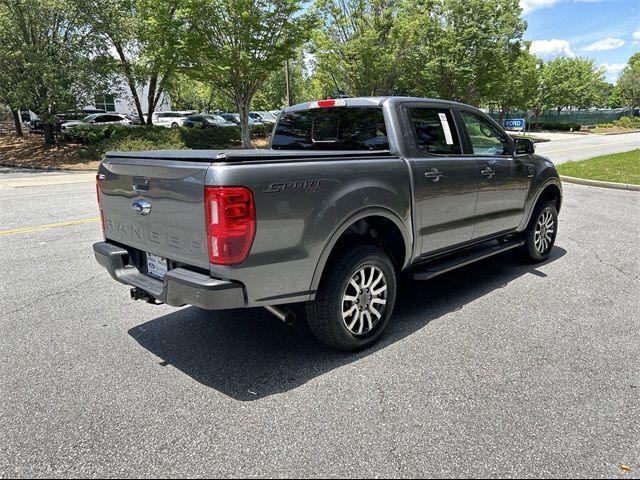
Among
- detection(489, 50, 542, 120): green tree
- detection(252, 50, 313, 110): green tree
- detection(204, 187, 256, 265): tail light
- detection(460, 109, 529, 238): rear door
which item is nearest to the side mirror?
detection(460, 109, 529, 238): rear door

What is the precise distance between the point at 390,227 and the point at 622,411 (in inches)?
75.8

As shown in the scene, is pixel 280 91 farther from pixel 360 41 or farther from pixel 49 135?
pixel 49 135

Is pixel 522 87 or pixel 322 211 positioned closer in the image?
pixel 322 211

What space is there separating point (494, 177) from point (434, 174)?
3.48 feet

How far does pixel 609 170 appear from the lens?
551 inches

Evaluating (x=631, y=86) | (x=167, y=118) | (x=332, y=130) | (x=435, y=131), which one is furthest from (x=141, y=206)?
(x=631, y=86)

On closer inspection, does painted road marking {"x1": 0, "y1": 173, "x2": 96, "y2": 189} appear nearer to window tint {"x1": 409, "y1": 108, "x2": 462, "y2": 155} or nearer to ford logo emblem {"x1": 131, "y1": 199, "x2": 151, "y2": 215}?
ford logo emblem {"x1": 131, "y1": 199, "x2": 151, "y2": 215}

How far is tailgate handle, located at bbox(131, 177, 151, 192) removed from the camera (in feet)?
10.3

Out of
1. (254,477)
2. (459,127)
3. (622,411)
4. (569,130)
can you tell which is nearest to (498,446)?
(622,411)

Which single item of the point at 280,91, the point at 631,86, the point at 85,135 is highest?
the point at 631,86

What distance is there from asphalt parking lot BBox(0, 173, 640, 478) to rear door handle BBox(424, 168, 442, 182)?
3.98 feet

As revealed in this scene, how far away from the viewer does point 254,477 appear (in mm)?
2246

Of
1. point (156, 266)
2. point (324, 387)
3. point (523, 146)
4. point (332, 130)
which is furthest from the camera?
point (523, 146)

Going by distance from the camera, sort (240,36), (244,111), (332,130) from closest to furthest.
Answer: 1. (332,130)
2. (240,36)
3. (244,111)
